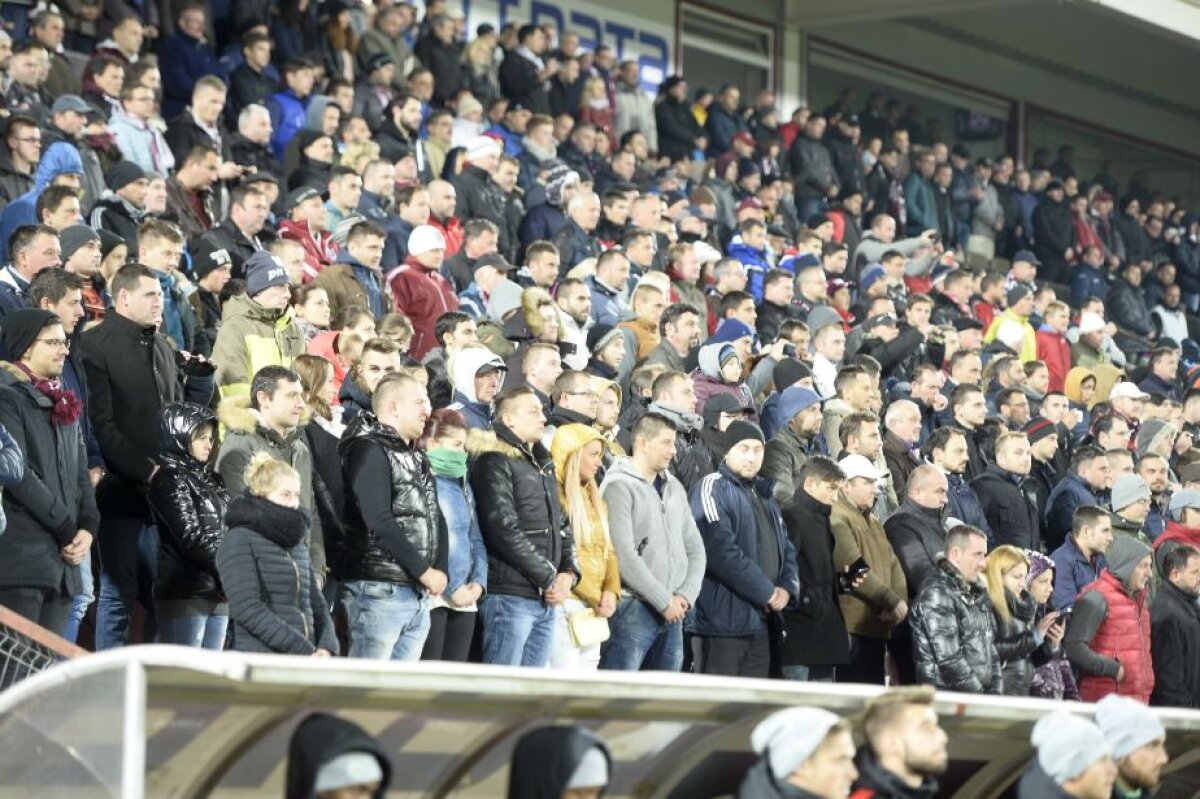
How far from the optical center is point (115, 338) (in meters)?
9.33

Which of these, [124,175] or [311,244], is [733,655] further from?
[124,175]

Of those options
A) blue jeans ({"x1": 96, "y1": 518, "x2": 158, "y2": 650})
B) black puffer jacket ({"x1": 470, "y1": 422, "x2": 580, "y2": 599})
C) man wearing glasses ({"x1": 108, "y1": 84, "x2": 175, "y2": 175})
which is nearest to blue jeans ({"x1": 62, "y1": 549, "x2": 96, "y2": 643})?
blue jeans ({"x1": 96, "y1": 518, "x2": 158, "y2": 650})

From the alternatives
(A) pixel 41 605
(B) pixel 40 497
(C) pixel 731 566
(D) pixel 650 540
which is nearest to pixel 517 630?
(D) pixel 650 540

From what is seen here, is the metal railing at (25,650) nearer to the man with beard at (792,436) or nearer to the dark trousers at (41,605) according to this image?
the dark trousers at (41,605)

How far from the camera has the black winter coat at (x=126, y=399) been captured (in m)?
9.03

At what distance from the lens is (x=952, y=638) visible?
1027 centimetres

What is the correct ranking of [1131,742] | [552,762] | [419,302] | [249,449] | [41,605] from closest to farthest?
1. [552,762]
2. [1131,742]
3. [41,605]
4. [249,449]
5. [419,302]

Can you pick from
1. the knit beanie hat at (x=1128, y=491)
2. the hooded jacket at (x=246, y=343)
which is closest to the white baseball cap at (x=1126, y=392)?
the knit beanie hat at (x=1128, y=491)

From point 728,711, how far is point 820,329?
852cm

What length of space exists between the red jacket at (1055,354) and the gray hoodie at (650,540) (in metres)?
8.96

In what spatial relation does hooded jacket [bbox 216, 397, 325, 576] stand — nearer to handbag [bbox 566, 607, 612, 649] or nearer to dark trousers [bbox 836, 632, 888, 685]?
handbag [bbox 566, 607, 612, 649]

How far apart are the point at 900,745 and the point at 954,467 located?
21.5 ft

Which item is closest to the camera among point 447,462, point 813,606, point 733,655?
point 447,462

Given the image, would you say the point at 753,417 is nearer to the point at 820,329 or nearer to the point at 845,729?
the point at 820,329
